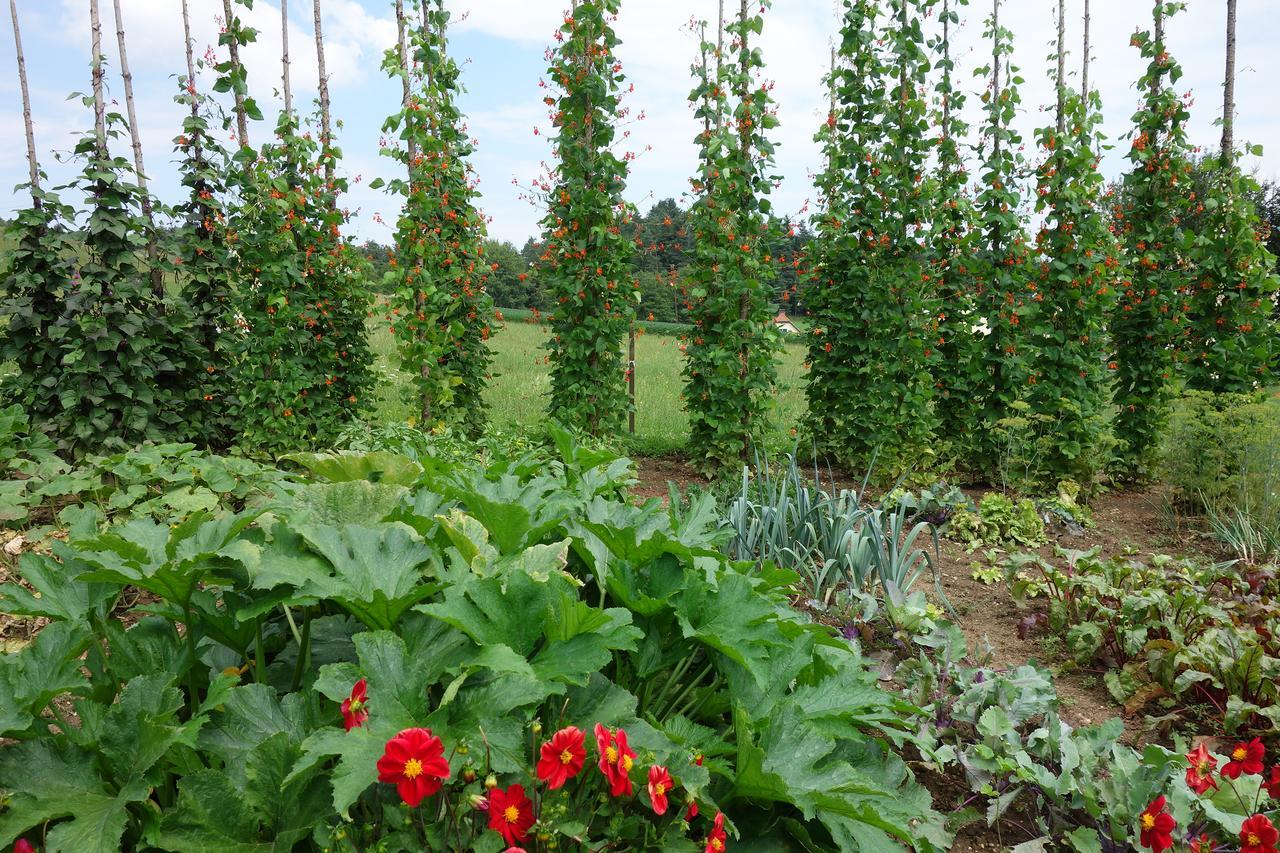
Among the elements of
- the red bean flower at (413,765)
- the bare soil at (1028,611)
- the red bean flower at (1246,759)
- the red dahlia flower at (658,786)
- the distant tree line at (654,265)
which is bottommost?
the bare soil at (1028,611)

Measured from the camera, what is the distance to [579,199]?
5.61 metres

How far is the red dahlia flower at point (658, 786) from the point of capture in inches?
47.8

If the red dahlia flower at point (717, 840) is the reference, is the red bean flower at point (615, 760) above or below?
above

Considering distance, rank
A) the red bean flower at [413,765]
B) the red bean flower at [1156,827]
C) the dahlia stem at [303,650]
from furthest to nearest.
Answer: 1. the red bean flower at [1156,827]
2. the dahlia stem at [303,650]
3. the red bean flower at [413,765]

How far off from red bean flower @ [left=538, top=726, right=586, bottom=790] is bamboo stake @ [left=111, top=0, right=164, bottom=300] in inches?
192

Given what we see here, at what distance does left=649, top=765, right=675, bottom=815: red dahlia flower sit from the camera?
3.98 ft

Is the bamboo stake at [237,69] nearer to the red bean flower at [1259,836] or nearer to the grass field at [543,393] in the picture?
the grass field at [543,393]

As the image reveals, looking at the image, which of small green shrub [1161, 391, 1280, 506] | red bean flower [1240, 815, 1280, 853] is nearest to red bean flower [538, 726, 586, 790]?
red bean flower [1240, 815, 1280, 853]

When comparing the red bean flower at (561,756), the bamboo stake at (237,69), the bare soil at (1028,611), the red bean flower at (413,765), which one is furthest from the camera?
the bamboo stake at (237,69)

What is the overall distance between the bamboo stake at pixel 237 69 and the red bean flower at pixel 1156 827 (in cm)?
602

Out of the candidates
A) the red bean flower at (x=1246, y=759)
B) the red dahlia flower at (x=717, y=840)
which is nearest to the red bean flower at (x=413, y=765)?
the red dahlia flower at (x=717, y=840)

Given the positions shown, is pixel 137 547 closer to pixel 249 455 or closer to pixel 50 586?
pixel 50 586

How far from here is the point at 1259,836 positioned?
1.61 m

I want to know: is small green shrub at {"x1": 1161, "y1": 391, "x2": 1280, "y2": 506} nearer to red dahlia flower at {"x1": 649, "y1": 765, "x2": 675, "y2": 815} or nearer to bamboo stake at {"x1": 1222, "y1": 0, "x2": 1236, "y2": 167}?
bamboo stake at {"x1": 1222, "y1": 0, "x2": 1236, "y2": 167}
